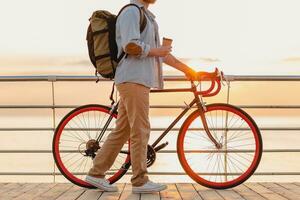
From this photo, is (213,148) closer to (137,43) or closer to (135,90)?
(135,90)

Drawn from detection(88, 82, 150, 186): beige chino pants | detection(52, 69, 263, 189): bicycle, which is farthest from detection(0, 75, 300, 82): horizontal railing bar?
detection(88, 82, 150, 186): beige chino pants

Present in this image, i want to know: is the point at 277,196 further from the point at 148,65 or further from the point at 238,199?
the point at 148,65

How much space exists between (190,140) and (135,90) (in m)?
0.81

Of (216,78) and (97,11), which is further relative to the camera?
(216,78)

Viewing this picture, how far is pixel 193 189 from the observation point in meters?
4.60

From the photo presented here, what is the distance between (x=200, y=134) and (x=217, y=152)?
0.69 feet

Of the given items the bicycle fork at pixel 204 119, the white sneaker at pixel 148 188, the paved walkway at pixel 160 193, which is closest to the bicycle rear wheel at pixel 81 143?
the paved walkway at pixel 160 193

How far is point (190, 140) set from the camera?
4680 mm

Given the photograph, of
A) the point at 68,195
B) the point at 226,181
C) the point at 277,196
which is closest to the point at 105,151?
the point at 68,195

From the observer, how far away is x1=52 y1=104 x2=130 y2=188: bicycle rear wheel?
180 inches

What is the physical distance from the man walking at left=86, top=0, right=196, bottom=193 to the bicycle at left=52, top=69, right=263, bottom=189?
17 centimetres

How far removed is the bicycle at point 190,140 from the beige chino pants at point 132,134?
16 centimetres

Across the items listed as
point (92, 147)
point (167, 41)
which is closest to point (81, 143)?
point (92, 147)

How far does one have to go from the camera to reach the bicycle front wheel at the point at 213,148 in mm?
4648
